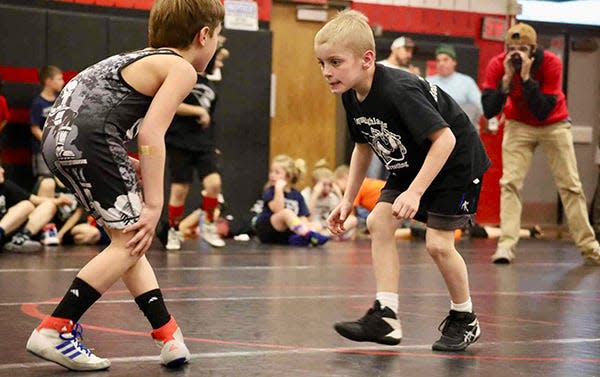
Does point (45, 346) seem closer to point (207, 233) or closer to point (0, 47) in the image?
point (207, 233)

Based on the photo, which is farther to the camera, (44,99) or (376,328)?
(44,99)

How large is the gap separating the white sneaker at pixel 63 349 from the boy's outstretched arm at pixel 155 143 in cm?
35

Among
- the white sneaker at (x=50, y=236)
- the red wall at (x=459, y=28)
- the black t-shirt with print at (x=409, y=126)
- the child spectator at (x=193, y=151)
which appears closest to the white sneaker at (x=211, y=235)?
the child spectator at (x=193, y=151)

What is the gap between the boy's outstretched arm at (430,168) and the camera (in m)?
3.94

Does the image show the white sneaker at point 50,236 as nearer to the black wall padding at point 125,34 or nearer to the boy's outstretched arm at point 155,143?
the black wall padding at point 125,34

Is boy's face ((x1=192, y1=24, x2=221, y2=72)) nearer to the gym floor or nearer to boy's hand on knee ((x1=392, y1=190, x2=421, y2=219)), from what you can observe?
boy's hand on knee ((x1=392, y1=190, x2=421, y2=219))

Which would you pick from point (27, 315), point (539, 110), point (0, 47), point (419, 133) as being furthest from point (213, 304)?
point (0, 47)

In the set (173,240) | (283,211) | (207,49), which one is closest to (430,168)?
(207,49)

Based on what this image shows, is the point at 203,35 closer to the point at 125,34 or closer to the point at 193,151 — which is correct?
the point at 193,151

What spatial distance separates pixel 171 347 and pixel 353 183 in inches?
45.5

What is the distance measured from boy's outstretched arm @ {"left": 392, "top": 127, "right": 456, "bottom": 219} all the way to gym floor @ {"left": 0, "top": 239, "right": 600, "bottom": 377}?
56 centimetres

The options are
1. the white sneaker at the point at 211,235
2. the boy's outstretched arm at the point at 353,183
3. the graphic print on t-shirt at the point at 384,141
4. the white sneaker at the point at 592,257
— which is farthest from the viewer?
the white sneaker at the point at 211,235

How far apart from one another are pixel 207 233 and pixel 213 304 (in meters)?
4.12

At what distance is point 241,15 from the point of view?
11.9m
